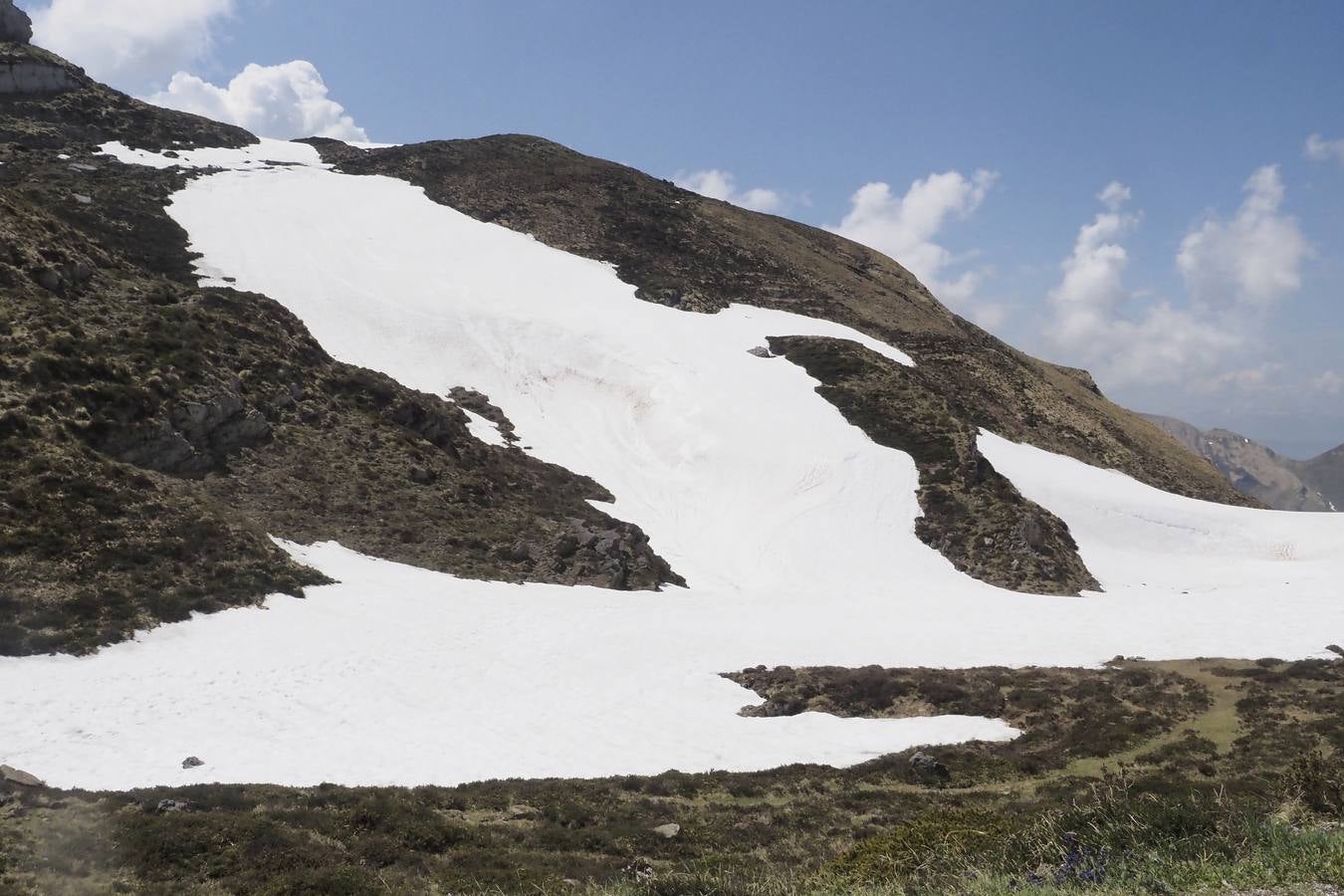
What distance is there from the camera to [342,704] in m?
20.8

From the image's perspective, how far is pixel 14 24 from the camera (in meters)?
76.4

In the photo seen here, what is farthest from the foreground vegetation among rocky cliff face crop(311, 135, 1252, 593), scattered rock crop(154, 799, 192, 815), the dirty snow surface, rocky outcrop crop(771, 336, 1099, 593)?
rocky cliff face crop(311, 135, 1252, 593)

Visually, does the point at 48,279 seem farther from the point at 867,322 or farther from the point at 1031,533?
the point at 867,322

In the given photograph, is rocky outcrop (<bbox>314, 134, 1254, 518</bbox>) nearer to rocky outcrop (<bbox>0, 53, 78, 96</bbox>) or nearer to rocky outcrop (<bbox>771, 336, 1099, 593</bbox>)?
rocky outcrop (<bbox>771, 336, 1099, 593</bbox>)

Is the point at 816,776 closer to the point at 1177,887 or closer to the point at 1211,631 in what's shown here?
the point at 1177,887

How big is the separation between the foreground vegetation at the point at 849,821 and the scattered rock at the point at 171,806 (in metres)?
0.05

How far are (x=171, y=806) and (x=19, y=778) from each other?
2.75 m

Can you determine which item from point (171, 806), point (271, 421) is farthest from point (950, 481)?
point (171, 806)

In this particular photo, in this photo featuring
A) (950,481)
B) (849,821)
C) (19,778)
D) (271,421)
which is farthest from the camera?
(950,481)

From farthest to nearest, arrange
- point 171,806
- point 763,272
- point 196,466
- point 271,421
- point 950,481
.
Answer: point 763,272
point 950,481
point 271,421
point 196,466
point 171,806

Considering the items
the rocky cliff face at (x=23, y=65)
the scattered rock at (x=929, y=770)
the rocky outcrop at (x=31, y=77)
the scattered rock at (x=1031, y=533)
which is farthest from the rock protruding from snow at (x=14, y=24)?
the scattered rock at (x=929, y=770)

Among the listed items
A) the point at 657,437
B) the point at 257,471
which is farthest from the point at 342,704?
the point at 657,437

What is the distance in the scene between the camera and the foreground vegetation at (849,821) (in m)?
8.70

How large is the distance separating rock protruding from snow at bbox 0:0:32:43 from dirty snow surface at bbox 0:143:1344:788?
17.9 meters
